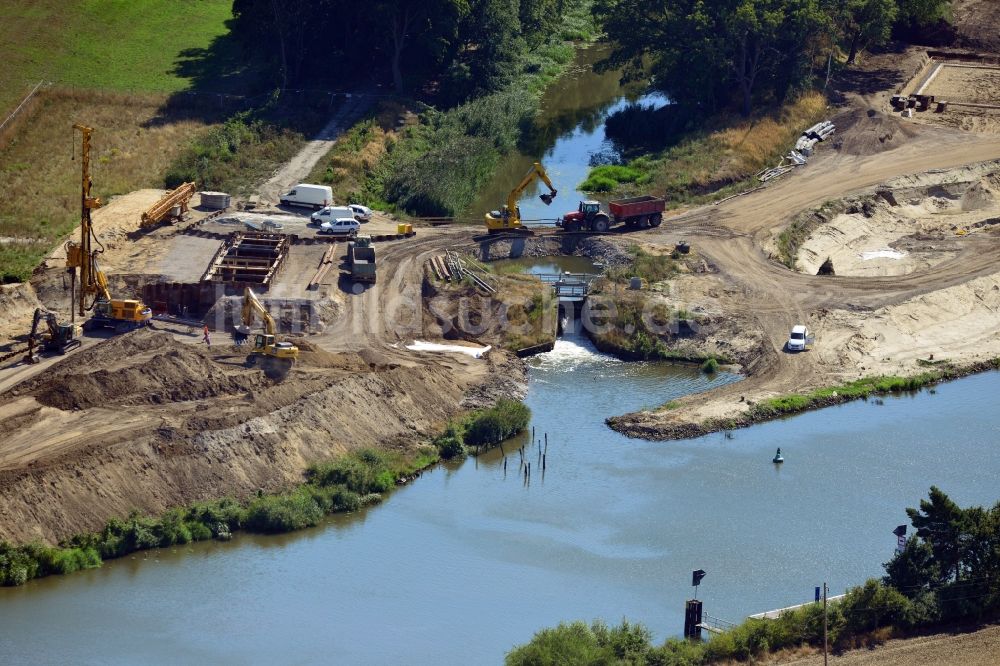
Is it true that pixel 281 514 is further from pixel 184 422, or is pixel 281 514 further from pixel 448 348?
pixel 448 348

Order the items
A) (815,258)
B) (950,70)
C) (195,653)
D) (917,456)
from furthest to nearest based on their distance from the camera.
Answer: (950,70)
(815,258)
(917,456)
(195,653)

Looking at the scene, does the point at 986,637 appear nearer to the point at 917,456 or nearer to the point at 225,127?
the point at 917,456

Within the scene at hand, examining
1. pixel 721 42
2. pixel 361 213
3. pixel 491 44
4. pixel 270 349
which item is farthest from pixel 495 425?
pixel 491 44

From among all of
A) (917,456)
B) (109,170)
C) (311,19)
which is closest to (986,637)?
(917,456)

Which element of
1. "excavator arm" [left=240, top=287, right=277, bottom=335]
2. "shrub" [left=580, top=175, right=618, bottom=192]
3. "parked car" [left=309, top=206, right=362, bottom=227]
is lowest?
"excavator arm" [left=240, top=287, right=277, bottom=335]

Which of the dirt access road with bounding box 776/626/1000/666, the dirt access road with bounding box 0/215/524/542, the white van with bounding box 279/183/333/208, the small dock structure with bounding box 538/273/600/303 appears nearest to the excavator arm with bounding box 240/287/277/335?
the dirt access road with bounding box 0/215/524/542

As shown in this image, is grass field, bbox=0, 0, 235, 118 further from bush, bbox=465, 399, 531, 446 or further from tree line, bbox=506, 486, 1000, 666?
tree line, bbox=506, 486, 1000, 666
